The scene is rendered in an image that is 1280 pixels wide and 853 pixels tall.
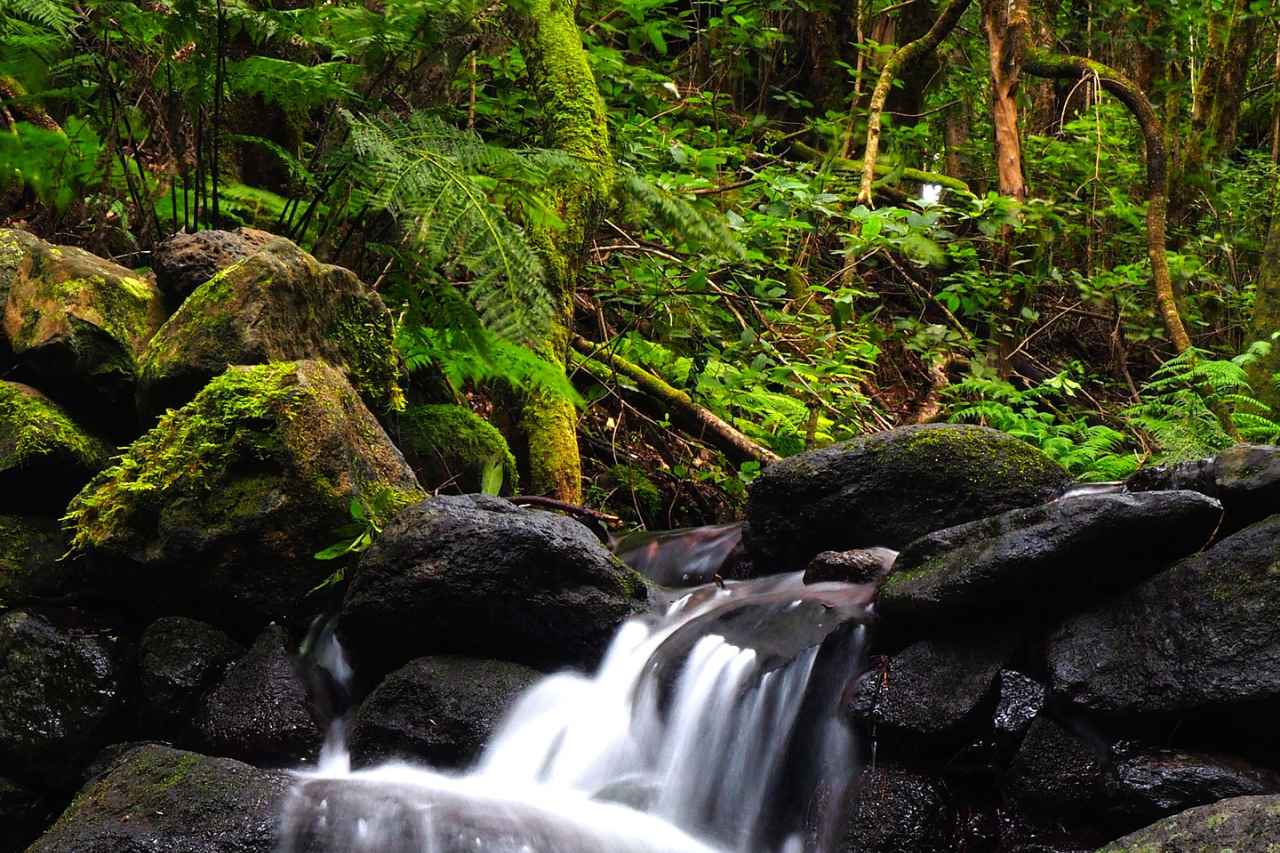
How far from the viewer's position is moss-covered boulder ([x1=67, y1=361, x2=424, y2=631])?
13.1 feet

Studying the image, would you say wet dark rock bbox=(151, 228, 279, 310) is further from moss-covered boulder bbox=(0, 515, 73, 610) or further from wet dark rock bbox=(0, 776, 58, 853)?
wet dark rock bbox=(0, 776, 58, 853)

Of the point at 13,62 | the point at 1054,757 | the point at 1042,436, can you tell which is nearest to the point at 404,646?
the point at 1054,757

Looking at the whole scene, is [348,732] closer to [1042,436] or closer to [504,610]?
[504,610]

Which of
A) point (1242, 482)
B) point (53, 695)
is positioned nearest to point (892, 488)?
point (1242, 482)

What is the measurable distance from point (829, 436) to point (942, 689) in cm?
403

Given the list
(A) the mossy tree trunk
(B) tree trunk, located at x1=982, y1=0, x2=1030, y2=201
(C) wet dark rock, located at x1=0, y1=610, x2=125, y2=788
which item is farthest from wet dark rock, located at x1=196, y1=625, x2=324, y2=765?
(B) tree trunk, located at x1=982, y1=0, x2=1030, y2=201

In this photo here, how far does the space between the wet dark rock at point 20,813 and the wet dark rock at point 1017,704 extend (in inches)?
124

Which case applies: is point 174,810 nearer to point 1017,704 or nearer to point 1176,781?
point 1017,704

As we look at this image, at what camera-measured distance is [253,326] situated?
4402mm

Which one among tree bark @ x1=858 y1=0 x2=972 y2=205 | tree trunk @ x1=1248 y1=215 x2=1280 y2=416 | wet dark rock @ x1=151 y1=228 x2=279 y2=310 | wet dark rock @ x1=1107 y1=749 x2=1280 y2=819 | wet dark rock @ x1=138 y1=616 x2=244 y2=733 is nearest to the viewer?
wet dark rock @ x1=1107 y1=749 x2=1280 y2=819

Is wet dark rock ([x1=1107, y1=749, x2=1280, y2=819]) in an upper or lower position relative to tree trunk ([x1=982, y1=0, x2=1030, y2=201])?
lower

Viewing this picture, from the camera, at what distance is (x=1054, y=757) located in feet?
10.4

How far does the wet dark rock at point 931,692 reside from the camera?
130 inches

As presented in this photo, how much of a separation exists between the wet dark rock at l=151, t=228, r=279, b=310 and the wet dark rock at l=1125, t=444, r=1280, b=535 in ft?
12.9
